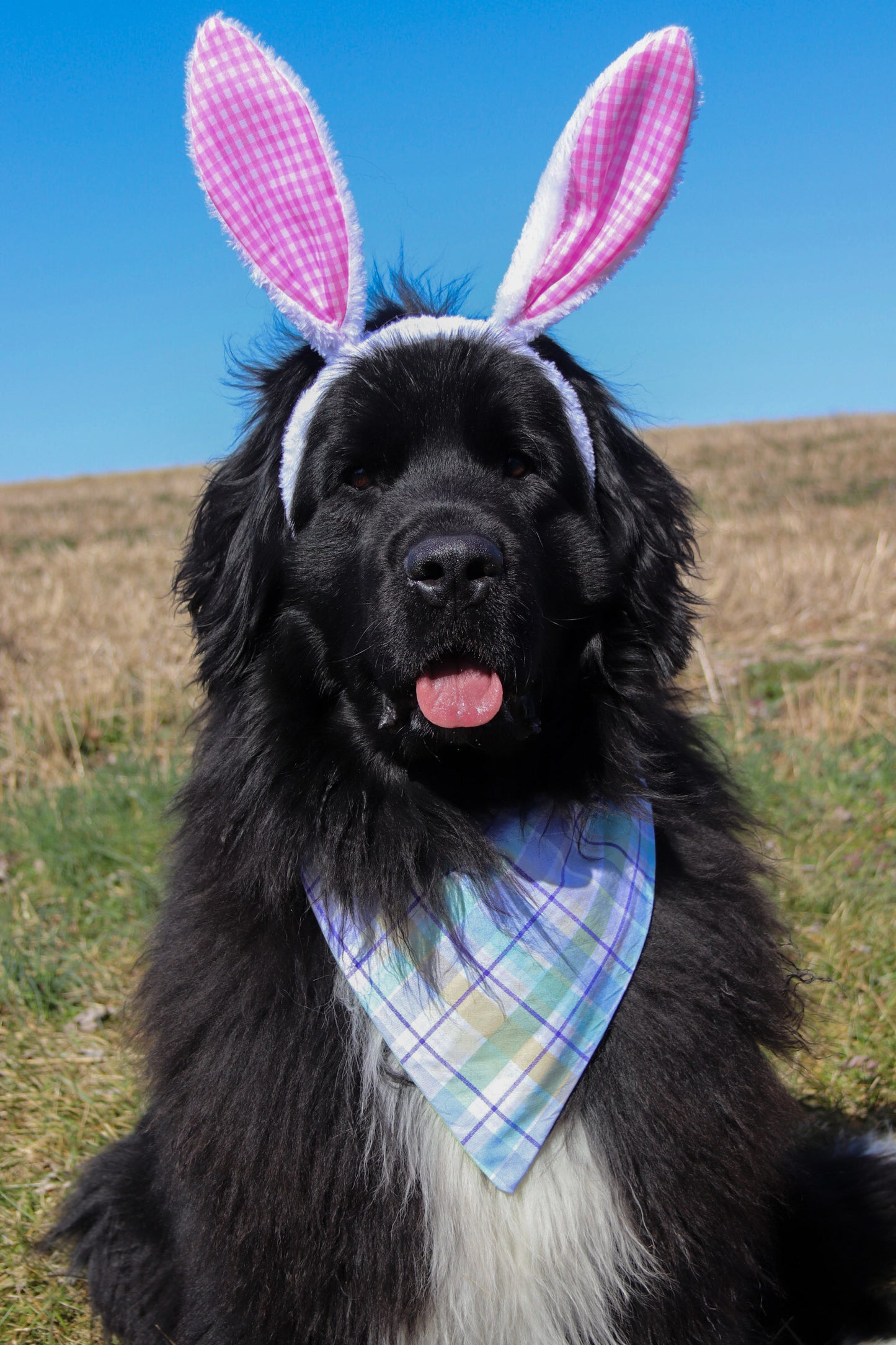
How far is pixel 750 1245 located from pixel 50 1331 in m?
1.72

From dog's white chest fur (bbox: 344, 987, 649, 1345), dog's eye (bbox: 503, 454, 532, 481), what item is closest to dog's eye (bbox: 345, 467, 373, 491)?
dog's eye (bbox: 503, 454, 532, 481)

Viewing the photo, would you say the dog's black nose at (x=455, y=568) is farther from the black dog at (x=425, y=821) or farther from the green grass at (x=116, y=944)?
the green grass at (x=116, y=944)

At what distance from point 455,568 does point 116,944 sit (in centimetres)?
281

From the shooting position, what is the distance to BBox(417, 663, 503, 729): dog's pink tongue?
80.0 inches

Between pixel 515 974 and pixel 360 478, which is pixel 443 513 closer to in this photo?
pixel 360 478

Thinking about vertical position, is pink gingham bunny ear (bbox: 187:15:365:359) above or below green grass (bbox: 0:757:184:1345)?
above

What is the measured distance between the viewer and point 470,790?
2.24 meters

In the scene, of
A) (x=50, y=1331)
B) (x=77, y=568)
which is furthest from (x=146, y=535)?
(x=50, y=1331)

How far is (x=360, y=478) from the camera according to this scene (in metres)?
2.26

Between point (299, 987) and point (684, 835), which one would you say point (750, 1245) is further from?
point (299, 987)

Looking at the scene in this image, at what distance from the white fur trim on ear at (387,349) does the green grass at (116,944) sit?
1.40m

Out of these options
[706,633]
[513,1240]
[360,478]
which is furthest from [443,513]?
[706,633]

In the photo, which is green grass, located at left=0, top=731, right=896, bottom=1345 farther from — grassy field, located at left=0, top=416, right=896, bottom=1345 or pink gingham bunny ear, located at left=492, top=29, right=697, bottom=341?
pink gingham bunny ear, located at left=492, top=29, right=697, bottom=341

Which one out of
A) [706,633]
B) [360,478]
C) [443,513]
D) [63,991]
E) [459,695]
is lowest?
[63,991]
